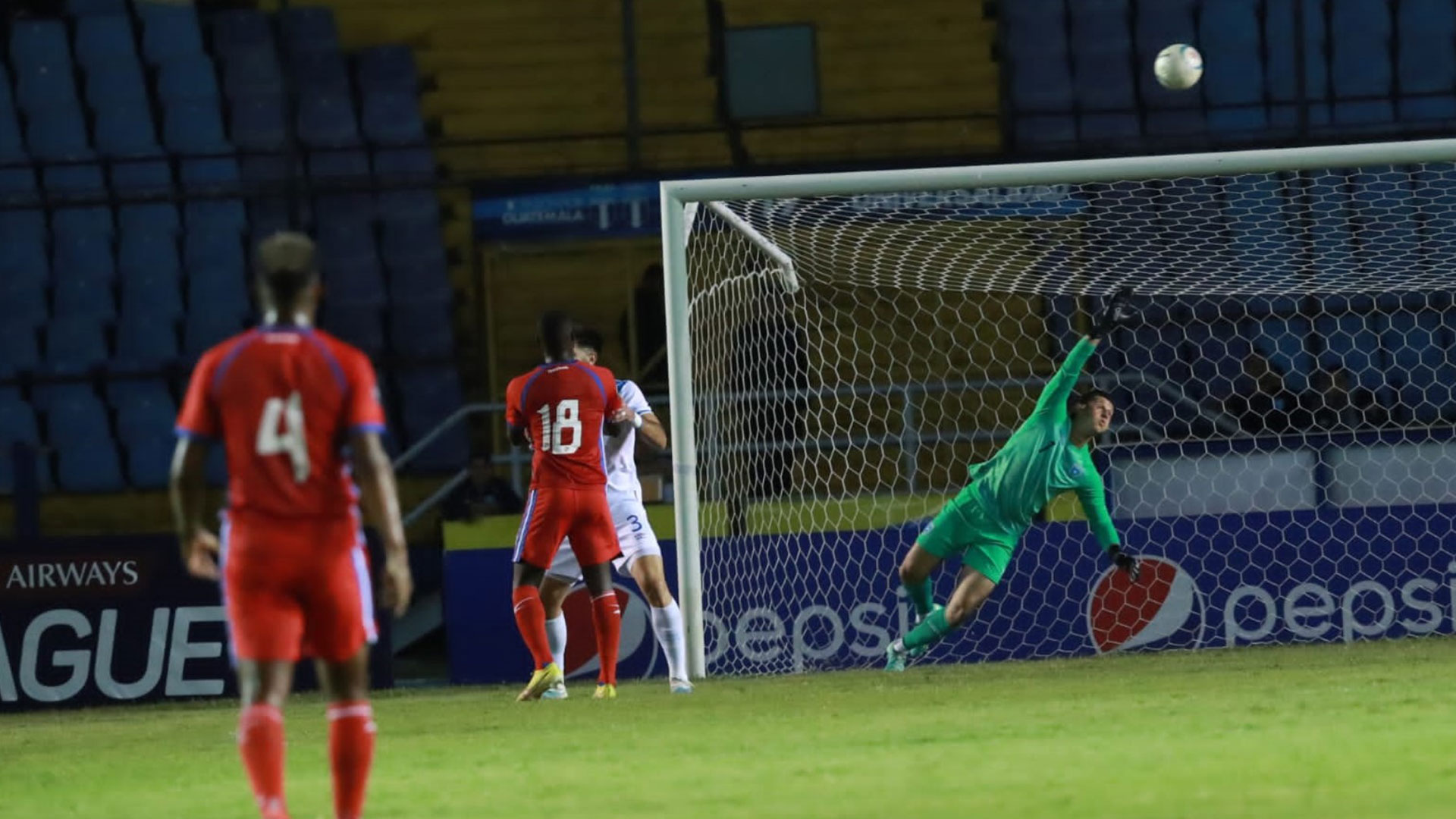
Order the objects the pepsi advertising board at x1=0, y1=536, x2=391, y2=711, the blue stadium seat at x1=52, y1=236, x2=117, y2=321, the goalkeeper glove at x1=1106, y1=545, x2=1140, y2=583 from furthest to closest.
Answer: the blue stadium seat at x1=52, y1=236, x2=117, y2=321 → the pepsi advertising board at x1=0, y1=536, x2=391, y2=711 → the goalkeeper glove at x1=1106, y1=545, x2=1140, y2=583

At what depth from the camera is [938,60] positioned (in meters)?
20.3

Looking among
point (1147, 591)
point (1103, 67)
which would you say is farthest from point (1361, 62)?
point (1147, 591)

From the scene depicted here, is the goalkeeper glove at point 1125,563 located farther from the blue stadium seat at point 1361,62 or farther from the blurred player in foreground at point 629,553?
the blue stadium seat at point 1361,62

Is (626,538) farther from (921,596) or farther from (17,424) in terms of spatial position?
(17,424)

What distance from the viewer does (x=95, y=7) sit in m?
20.5

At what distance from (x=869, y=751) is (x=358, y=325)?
38.4 ft

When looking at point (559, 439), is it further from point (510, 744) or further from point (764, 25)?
point (764, 25)

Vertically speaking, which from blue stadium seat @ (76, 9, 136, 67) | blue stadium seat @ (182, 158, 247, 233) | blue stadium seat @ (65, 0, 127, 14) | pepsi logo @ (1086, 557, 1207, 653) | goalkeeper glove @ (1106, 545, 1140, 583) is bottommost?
pepsi logo @ (1086, 557, 1207, 653)

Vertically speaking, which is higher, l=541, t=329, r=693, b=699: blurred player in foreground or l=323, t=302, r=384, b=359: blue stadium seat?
l=323, t=302, r=384, b=359: blue stadium seat

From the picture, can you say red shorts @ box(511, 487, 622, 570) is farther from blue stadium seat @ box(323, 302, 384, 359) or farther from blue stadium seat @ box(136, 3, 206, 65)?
blue stadium seat @ box(136, 3, 206, 65)

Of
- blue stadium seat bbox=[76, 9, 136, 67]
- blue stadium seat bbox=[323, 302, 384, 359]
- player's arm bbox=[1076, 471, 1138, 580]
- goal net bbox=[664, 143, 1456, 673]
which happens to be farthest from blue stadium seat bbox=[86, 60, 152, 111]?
player's arm bbox=[1076, 471, 1138, 580]

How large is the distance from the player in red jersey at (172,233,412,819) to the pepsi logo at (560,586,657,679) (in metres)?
→ 8.22

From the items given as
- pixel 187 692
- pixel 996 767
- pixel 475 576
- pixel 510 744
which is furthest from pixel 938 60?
pixel 996 767

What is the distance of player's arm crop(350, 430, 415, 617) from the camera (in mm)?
5605
